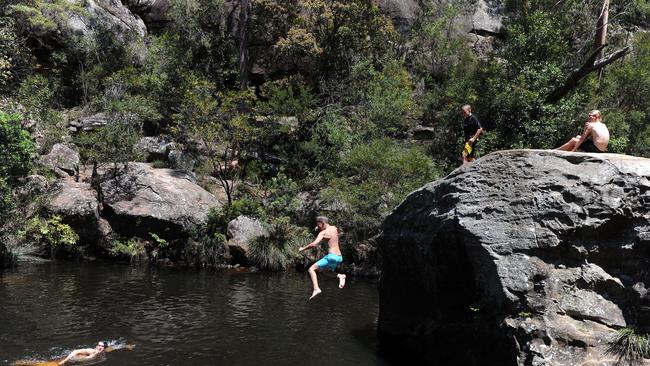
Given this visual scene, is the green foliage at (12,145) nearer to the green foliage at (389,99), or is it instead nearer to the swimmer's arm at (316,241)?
the swimmer's arm at (316,241)

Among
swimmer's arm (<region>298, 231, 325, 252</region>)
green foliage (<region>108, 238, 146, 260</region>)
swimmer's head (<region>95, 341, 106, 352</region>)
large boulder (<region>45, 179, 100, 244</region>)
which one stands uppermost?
large boulder (<region>45, 179, 100, 244</region>)

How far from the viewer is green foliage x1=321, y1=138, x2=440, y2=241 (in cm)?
2127

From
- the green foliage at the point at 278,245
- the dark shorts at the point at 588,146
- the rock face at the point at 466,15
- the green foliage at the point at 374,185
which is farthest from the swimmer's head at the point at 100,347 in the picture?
the rock face at the point at 466,15

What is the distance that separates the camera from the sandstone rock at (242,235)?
21625mm

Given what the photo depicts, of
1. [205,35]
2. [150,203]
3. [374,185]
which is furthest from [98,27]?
[374,185]

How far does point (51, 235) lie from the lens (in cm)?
2073

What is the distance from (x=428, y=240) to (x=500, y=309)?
2.08 metres

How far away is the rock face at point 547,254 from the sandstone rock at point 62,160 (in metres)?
21.7

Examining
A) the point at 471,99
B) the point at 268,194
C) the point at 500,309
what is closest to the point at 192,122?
the point at 268,194

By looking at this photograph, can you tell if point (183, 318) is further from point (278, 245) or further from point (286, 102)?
point (286, 102)

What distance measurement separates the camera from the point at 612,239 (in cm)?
838

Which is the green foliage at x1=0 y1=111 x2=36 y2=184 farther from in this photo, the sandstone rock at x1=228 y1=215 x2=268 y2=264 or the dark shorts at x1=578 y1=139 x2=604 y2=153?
the dark shorts at x1=578 y1=139 x2=604 y2=153

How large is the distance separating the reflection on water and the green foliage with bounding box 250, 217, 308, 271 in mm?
2198

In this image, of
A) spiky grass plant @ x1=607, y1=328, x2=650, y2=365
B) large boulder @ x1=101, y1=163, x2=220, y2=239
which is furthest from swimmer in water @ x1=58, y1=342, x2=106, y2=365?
large boulder @ x1=101, y1=163, x2=220, y2=239
